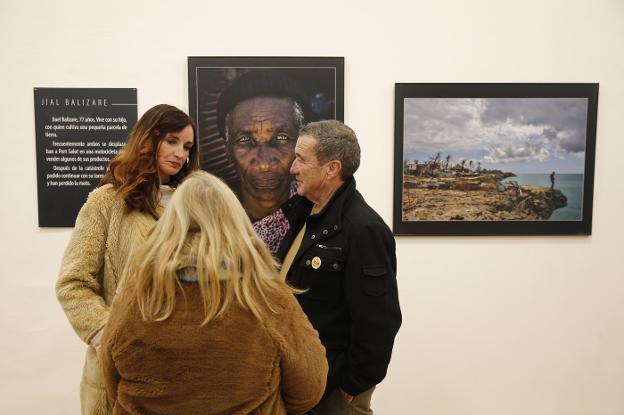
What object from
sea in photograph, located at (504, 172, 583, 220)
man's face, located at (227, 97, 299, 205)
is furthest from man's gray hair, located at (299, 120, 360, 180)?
sea in photograph, located at (504, 172, 583, 220)

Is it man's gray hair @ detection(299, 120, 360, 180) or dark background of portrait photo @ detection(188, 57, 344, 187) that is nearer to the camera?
man's gray hair @ detection(299, 120, 360, 180)

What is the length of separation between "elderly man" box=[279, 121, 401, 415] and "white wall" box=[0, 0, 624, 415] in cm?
83

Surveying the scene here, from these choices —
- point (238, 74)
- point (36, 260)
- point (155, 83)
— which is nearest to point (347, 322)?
point (238, 74)

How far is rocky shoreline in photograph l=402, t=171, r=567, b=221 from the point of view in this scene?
242 centimetres

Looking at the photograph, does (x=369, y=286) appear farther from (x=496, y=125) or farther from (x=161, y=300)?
(x=496, y=125)

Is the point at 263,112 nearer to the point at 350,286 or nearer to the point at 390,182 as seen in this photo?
the point at 390,182

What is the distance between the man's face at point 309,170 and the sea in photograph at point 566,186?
4.27 feet

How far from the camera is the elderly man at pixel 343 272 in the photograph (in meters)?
1.48

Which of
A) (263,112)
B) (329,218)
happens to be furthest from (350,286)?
(263,112)

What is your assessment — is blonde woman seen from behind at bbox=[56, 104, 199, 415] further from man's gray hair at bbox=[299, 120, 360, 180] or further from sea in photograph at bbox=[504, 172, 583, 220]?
sea in photograph at bbox=[504, 172, 583, 220]

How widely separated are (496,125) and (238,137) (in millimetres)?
1392

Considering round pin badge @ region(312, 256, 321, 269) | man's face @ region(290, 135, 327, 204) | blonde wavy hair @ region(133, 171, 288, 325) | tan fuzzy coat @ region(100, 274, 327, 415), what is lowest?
tan fuzzy coat @ region(100, 274, 327, 415)

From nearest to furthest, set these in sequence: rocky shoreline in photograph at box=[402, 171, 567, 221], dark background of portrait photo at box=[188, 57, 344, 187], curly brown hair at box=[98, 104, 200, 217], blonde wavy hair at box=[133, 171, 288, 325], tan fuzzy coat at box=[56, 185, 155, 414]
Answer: blonde wavy hair at box=[133, 171, 288, 325]
tan fuzzy coat at box=[56, 185, 155, 414]
curly brown hair at box=[98, 104, 200, 217]
dark background of portrait photo at box=[188, 57, 344, 187]
rocky shoreline in photograph at box=[402, 171, 567, 221]

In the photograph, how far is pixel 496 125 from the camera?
242 centimetres
